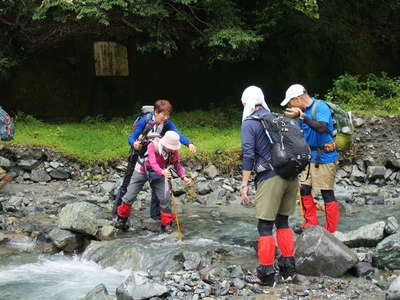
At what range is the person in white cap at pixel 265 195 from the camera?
20.2 ft

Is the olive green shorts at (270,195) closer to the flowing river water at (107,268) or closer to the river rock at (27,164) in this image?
the flowing river water at (107,268)

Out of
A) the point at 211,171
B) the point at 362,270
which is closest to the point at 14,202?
the point at 211,171

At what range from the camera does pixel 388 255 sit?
6961mm

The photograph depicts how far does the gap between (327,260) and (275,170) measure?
142cm

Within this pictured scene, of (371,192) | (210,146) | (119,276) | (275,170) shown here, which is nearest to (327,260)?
(275,170)

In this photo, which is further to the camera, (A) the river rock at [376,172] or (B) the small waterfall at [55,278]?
(A) the river rock at [376,172]

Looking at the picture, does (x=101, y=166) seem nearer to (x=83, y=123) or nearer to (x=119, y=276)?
(x=83, y=123)

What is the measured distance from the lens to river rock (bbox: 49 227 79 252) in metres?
8.48

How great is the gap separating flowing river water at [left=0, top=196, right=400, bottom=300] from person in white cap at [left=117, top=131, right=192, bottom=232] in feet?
1.31

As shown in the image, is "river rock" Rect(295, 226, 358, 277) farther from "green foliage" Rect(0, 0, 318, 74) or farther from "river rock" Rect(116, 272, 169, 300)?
"green foliage" Rect(0, 0, 318, 74)

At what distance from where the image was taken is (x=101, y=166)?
13414 mm

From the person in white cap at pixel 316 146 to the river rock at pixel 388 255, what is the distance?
3.29 ft

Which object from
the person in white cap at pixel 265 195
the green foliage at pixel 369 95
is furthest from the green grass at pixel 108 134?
the person in white cap at pixel 265 195

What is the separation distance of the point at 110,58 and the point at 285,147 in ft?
42.3
